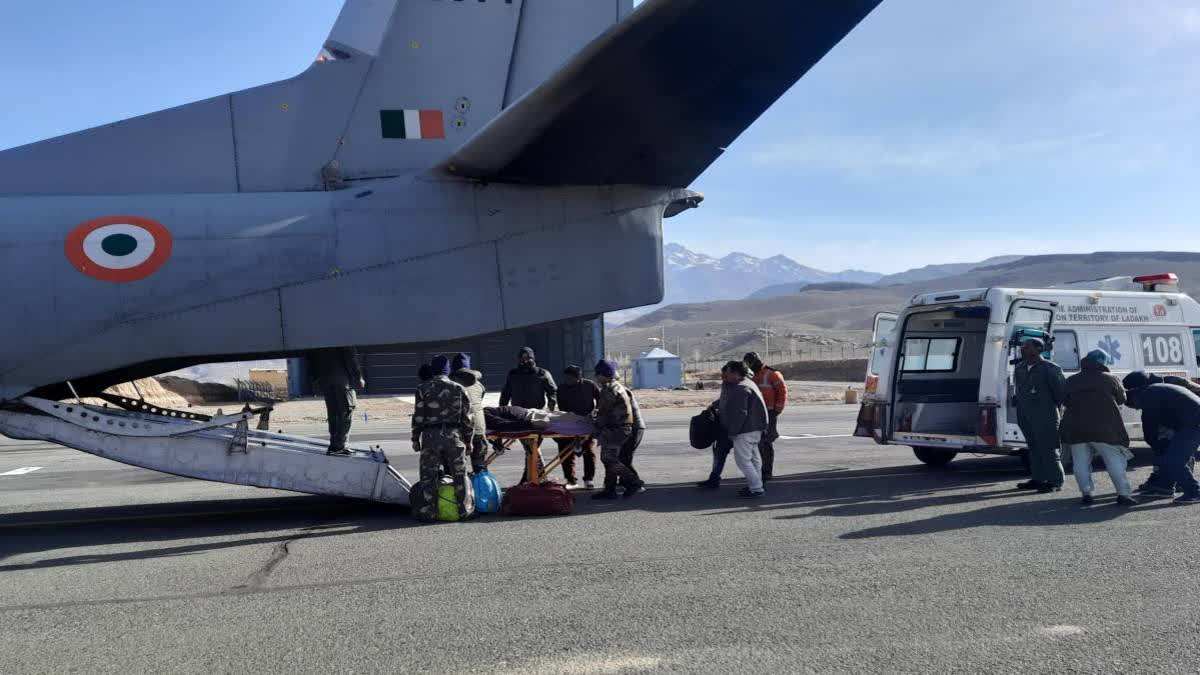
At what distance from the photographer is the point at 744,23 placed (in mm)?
5605

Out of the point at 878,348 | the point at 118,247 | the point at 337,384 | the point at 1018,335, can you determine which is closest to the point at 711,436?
the point at 878,348

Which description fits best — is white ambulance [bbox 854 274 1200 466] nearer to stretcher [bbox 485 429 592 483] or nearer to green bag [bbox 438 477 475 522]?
stretcher [bbox 485 429 592 483]

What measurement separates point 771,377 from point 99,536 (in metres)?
7.53

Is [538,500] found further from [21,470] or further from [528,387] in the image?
[21,470]

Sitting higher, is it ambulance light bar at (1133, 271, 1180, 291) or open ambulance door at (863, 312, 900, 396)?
ambulance light bar at (1133, 271, 1180, 291)

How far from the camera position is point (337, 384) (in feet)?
26.5

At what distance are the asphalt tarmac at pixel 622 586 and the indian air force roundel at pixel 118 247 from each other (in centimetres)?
234

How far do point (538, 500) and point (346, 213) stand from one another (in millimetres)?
3249

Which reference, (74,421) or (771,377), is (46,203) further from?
(771,377)

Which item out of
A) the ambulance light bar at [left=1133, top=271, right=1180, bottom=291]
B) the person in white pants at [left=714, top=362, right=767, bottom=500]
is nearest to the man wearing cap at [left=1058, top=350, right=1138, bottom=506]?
the person in white pants at [left=714, top=362, right=767, bottom=500]

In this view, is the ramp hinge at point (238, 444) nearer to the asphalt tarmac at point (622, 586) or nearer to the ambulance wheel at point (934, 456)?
the asphalt tarmac at point (622, 586)

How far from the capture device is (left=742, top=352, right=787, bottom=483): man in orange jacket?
10344 millimetres

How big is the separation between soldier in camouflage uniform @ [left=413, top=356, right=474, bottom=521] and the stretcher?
90 centimetres

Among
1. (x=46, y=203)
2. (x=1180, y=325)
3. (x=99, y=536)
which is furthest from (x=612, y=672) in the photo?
(x=1180, y=325)
